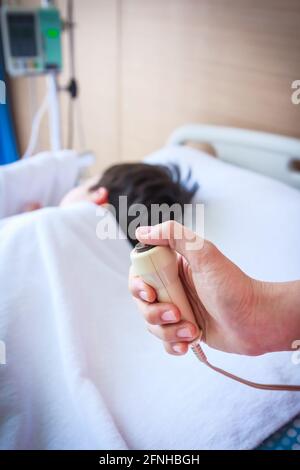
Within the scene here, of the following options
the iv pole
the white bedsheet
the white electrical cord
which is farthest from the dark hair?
the white electrical cord

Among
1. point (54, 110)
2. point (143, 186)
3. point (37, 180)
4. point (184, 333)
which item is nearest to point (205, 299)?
point (184, 333)

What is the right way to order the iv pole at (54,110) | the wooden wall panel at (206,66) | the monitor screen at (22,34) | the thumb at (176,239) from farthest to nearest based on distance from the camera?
the iv pole at (54,110)
the monitor screen at (22,34)
the wooden wall panel at (206,66)
the thumb at (176,239)

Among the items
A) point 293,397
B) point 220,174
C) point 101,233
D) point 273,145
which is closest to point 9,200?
point 101,233

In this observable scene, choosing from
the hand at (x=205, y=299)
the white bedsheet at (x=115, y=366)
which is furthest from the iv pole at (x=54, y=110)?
the hand at (x=205, y=299)

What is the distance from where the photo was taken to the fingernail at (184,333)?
1.68 ft

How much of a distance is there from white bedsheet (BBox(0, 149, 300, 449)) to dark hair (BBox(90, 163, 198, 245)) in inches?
4.4

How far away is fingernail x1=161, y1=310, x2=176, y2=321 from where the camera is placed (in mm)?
496

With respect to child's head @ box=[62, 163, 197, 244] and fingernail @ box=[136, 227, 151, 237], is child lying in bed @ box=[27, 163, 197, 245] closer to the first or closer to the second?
child's head @ box=[62, 163, 197, 244]

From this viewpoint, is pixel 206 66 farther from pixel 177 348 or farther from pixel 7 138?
pixel 7 138

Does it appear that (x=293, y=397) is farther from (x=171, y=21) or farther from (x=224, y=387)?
(x=171, y=21)

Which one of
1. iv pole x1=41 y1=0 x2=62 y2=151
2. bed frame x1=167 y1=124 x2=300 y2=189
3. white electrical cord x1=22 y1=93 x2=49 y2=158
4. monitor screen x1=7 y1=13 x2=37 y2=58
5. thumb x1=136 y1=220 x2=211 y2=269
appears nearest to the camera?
thumb x1=136 y1=220 x2=211 y2=269

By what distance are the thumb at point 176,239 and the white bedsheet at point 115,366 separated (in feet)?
0.38

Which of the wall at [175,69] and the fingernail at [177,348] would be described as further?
the wall at [175,69]

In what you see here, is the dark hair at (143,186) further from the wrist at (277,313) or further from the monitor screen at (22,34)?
the monitor screen at (22,34)
